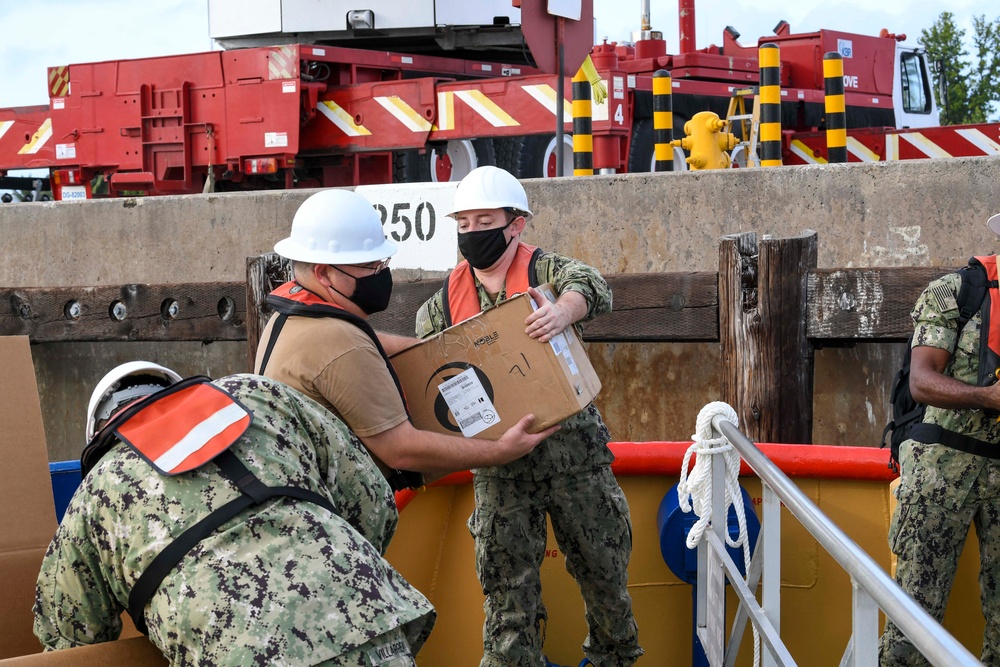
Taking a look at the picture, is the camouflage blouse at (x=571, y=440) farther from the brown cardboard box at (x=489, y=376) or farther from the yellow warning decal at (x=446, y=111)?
the yellow warning decal at (x=446, y=111)

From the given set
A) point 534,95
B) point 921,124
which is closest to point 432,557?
point 534,95

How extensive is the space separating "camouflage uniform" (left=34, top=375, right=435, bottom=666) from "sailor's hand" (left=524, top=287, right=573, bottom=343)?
129 centimetres

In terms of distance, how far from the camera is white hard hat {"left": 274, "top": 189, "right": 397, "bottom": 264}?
290 centimetres

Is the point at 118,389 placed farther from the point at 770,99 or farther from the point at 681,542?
the point at 770,99

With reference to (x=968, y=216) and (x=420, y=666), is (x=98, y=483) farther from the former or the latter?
(x=968, y=216)

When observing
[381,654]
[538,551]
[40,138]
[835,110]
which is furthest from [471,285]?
[40,138]

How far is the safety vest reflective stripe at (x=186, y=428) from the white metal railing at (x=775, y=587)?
1.18 meters

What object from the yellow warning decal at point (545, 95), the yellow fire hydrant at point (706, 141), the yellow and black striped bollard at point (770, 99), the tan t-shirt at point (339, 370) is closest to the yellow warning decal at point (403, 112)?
the yellow warning decal at point (545, 95)

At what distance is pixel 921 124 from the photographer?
55.4 ft

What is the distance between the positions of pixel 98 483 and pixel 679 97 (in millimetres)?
12114

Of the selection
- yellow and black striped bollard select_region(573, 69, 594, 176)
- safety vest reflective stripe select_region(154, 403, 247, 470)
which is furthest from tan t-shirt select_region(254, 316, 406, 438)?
yellow and black striped bollard select_region(573, 69, 594, 176)

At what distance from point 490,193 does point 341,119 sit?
687 cm

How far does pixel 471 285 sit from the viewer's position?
3.96m

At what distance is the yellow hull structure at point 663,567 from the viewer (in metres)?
4.42
